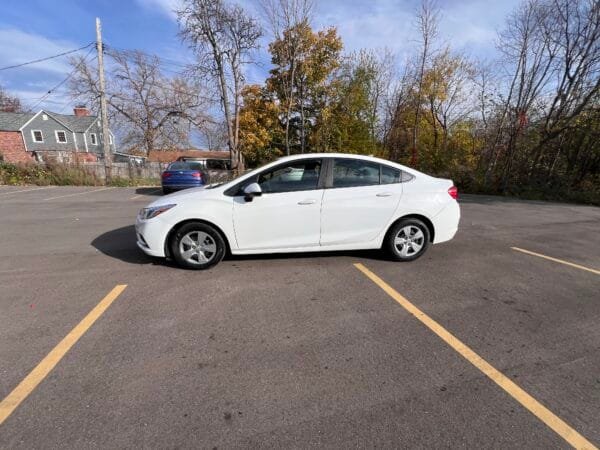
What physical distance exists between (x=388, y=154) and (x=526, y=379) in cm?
3056

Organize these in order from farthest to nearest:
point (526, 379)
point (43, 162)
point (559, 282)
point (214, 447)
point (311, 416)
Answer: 1. point (43, 162)
2. point (559, 282)
3. point (526, 379)
4. point (311, 416)
5. point (214, 447)

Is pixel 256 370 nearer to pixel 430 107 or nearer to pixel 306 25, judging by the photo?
pixel 306 25

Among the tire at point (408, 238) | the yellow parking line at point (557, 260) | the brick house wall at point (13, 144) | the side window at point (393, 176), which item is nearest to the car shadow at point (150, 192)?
the side window at point (393, 176)

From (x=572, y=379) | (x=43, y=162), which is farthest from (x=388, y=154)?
(x=572, y=379)

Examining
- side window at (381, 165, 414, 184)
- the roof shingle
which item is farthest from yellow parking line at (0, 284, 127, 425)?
the roof shingle

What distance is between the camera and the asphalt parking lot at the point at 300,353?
1.86 metres

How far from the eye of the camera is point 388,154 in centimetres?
3078

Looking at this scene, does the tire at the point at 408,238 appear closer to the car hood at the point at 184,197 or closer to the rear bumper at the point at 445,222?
the rear bumper at the point at 445,222

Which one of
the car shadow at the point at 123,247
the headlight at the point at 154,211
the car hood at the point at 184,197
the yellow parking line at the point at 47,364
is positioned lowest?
the yellow parking line at the point at 47,364

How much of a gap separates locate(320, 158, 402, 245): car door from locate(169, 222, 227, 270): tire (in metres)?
1.49

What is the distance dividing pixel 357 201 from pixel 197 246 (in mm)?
2325

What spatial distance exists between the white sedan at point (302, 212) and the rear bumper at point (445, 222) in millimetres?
16

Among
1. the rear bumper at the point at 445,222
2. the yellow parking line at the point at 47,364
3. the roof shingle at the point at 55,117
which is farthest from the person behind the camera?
the roof shingle at the point at 55,117

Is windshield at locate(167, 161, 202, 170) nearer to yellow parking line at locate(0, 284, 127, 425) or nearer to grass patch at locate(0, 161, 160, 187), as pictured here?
grass patch at locate(0, 161, 160, 187)
